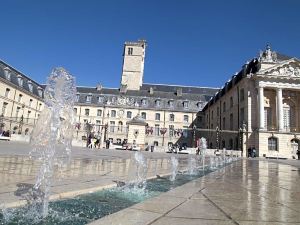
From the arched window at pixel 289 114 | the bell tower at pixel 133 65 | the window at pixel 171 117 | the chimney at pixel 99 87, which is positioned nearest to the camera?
the arched window at pixel 289 114

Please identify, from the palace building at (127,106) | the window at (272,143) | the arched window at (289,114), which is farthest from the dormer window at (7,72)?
the arched window at (289,114)

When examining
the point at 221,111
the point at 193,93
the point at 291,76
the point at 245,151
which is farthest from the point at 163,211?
the point at 193,93

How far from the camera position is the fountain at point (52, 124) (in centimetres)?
355

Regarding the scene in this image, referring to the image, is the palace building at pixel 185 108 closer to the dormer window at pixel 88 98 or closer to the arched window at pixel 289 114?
the arched window at pixel 289 114

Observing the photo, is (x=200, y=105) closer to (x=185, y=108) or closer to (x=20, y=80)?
(x=185, y=108)

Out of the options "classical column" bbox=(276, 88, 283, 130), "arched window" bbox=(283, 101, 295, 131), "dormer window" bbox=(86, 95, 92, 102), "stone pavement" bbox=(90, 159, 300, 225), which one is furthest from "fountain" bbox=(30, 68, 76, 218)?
"dormer window" bbox=(86, 95, 92, 102)

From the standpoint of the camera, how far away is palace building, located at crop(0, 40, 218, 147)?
5119 cm

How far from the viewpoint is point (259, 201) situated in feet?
11.1

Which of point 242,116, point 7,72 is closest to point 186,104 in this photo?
point 242,116

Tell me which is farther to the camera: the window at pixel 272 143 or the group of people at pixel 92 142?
the window at pixel 272 143

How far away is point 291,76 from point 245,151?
1094cm

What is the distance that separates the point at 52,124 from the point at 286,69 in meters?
38.6

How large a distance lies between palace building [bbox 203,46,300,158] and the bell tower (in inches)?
1366

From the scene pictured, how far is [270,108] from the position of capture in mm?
38344
